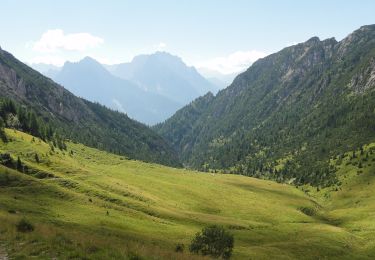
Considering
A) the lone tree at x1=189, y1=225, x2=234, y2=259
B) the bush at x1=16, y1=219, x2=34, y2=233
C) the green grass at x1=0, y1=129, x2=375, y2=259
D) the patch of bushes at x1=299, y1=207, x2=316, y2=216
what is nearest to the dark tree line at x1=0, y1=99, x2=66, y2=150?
the green grass at x1=0, y1=129, x2=375, y2=259

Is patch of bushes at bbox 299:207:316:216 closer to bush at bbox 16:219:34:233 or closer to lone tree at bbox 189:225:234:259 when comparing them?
lone tree at bbox 189:225:234:259

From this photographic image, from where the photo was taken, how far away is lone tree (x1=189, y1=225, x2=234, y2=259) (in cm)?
5519

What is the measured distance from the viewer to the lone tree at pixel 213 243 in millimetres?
55188

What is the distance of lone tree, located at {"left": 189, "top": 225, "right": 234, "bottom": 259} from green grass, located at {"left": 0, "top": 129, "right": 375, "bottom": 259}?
5.14 metres

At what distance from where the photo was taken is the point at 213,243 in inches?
2210

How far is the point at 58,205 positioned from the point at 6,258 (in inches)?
2169

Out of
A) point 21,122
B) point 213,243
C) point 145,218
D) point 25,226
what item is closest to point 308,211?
point 145,218

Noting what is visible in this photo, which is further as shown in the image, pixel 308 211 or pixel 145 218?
pixel 308 211

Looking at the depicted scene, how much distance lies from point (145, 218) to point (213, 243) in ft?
91.5

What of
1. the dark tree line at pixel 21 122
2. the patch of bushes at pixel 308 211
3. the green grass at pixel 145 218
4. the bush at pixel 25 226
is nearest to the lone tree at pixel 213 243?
the green grass at pixel 145 218

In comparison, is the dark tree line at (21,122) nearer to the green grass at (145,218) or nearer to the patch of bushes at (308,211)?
the green grass at (145,218)

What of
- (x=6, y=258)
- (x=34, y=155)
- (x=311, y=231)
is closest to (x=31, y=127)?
(x=34, y=155)

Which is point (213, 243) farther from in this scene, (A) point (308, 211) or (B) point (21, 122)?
(B) point (21, 122)

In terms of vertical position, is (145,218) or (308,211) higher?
(308,211)
